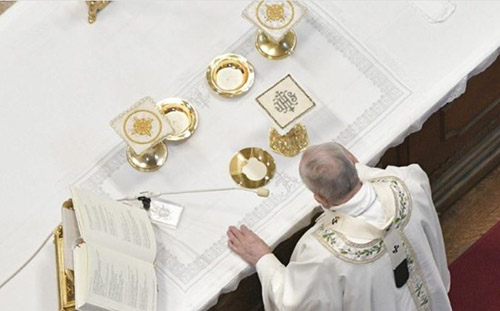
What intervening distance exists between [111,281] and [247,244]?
13.7 inches

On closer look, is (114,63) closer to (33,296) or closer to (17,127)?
(17,127)

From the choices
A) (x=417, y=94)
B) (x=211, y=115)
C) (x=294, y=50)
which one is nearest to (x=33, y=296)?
(x=211, y=115)

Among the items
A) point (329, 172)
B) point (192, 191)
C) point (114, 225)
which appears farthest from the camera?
point (192, 191)

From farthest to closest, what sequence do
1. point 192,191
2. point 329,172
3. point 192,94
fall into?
1. point 192,94
2. point 192,191
3. point 329,172

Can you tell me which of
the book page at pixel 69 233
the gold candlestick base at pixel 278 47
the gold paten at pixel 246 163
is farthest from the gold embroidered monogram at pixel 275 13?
the book page at pixel 69 233

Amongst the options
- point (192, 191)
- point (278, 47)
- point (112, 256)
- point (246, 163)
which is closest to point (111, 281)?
point (112, 256)

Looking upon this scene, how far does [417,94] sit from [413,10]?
241 mm

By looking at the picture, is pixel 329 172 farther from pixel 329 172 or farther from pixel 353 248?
pixel 353 248

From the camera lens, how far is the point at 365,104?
2.80 m

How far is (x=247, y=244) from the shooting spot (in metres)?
2.64

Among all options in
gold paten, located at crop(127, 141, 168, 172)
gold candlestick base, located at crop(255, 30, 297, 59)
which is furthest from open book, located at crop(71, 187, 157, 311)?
gold candlestick base, located at crop(255, 30, 297, 59)

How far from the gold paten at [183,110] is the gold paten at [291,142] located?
20 cm

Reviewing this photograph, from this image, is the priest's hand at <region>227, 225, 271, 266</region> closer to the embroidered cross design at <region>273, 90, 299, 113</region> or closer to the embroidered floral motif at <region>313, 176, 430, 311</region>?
the embroidered floral motif at <region>313, 176, 430, 311</region>

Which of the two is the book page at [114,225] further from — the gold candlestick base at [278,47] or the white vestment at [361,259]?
the gold candlestick base at [278,47]
